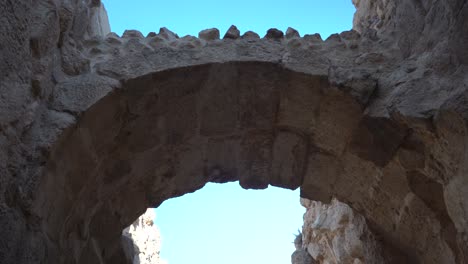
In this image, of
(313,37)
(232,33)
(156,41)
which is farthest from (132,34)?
(313,37)

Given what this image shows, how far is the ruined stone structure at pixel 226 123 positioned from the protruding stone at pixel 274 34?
0.02 m

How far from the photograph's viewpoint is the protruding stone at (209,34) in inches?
154

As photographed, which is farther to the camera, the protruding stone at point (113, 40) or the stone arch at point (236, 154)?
the protruding stone at point (113, 40)

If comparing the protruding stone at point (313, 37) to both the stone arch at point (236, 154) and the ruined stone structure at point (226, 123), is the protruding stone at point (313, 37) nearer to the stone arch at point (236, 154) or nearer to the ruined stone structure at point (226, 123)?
the ruined stone structure at point (226, 123)

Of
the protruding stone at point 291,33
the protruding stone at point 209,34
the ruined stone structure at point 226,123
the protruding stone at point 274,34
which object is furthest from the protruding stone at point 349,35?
the protruding stone at point 209,34

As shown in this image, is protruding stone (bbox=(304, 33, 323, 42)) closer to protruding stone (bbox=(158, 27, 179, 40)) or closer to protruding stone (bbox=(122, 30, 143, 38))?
protruding stone (bbox=(158, 27, 179, 40))

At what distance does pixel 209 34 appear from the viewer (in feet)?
12.8

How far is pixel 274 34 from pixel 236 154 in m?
0.92

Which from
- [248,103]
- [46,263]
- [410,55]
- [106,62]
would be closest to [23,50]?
[106,62]

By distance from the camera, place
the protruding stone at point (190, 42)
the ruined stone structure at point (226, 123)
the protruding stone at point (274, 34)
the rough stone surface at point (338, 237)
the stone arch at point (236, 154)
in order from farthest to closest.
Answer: the rough stone surface at point (338, 237) → the protruding stone at point (274, 34) → the protruding stone at point (190, 42) → the stone arch at point (236, 154) → the ruined stone structure at point (226, 123)

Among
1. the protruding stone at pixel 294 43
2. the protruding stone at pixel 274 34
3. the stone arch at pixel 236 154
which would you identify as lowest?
the stone arch at pixel 236 154

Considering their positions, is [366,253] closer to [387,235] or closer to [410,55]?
[387,235]

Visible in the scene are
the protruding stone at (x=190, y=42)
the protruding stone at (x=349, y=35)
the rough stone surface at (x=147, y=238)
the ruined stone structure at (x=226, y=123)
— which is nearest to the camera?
the ruined stone structure at (x=226, y=123)

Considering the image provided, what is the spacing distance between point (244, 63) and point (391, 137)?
105cm
